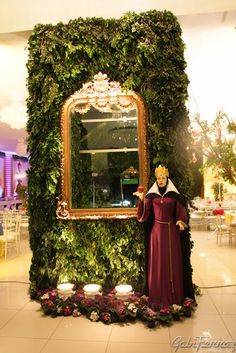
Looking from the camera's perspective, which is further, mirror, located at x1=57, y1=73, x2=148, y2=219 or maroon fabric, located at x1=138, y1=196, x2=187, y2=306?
mirror, located at x1=57, y1=73, x2=148, y2=219

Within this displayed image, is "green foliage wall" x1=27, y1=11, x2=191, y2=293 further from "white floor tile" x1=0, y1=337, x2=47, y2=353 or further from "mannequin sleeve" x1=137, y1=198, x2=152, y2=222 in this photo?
"white floor tile" x1=0, y1=337, x2=47, y2=353

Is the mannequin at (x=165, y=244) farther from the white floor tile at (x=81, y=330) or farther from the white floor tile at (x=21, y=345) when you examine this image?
the white floor tile at (x=21, y=345)

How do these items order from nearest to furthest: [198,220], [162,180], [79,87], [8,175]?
[162,180] → [79,87] → [198,220] → [8,175]

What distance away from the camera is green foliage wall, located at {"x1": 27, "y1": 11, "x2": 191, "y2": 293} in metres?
4.28

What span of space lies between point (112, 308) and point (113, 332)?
1.06 ft

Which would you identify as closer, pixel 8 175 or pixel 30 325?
pixel 30 325

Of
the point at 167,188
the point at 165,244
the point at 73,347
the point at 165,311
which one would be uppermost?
the point at 167,188

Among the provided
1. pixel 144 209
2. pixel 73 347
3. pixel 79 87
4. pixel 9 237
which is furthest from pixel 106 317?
pixel 9 237

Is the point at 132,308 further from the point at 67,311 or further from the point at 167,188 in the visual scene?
the point at 167,188

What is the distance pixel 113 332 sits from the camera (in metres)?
3.41

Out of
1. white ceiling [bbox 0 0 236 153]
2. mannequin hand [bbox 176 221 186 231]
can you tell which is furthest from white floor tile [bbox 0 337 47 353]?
white ceiling [bbox 0 0 236 153]

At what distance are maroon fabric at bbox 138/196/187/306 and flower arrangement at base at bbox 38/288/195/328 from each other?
0.46ft

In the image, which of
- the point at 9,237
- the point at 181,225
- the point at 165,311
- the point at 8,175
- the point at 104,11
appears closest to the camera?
the point at 165,311

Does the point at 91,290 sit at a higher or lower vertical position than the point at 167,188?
lower
